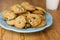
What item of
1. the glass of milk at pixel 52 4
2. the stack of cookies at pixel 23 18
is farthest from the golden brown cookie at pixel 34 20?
the glass of milk at pixel 52 4

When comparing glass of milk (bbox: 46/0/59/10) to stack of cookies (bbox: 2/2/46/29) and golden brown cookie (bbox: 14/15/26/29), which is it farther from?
golden brown cookie (bbox: 14/15/26/29)

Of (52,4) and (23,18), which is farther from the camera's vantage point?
(52,4)

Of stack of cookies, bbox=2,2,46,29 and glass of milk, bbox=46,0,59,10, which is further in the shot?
glass of milk, bbox=46,0,59,10

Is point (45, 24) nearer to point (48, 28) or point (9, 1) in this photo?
point (48, 28)

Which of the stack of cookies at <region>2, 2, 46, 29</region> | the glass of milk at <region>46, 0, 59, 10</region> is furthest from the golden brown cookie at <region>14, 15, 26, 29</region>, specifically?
the glass of milk at <region>46, 0, 59, 10</region>

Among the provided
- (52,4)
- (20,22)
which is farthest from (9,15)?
(52,4)

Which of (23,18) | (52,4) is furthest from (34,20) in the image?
(52,4)

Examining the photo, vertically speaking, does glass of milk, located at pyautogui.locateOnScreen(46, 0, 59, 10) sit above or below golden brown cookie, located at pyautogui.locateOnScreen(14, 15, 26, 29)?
below

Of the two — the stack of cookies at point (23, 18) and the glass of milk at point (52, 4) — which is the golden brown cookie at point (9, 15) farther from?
the glass of milk at point (52, 4)

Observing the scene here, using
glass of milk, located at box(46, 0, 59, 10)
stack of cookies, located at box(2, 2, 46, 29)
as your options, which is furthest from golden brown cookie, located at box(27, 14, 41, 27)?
glass of milk, located at box(46, 0, 59, 10)

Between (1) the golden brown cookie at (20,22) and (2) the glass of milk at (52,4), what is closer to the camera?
(1) the golden brown cookie at (20,22)

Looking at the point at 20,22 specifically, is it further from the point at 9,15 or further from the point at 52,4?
the point at 52,4

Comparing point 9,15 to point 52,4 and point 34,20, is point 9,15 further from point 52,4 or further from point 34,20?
point 52,4
